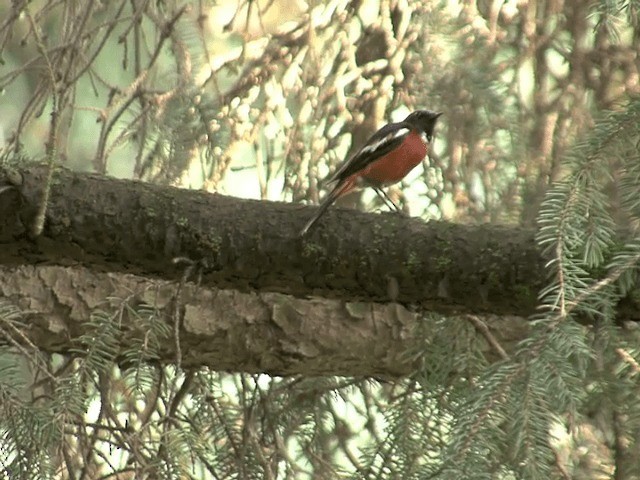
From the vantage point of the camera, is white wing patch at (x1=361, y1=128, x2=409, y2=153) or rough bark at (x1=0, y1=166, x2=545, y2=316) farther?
white wing patch at (x1=361, y1=128, x2=409, y2=153)

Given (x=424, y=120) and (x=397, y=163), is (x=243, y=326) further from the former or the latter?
(x=424, y=120)

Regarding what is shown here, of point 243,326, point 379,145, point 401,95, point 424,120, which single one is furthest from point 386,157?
point 243,326

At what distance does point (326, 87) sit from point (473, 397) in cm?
149

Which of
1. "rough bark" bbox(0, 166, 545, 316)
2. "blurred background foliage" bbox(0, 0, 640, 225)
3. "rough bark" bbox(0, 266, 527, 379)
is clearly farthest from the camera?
"blurred background foliage" bbox(0, 0, 640, 225)

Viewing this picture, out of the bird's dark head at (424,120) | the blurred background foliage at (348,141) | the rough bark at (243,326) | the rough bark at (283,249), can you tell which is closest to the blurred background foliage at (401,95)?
the blurred background foliage at (348,141)

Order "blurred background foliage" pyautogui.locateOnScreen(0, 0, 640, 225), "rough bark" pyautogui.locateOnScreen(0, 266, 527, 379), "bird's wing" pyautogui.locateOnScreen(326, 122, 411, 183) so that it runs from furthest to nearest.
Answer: "blurred background foliage" pyautogui.locateOnScreen(0, 0, 640, 225) < "bird's wing" pyautogui.locateOnScreen(326, 122, 411, 183) < "rough bark" pyautogui.locateOnScreen(0, 266, 527, 379)

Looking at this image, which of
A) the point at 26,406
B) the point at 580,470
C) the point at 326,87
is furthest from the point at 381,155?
the point at 26,406

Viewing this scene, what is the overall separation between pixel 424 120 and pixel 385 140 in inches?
9.5

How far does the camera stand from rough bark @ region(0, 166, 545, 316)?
2363 mm

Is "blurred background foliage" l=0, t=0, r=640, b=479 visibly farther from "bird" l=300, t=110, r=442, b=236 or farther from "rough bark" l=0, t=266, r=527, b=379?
"bird" l=300, t=110, r=442, b=236

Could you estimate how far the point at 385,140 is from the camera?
2.98 m

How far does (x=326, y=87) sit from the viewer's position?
3.21 m

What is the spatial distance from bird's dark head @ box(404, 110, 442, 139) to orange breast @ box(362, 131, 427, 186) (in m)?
0.07

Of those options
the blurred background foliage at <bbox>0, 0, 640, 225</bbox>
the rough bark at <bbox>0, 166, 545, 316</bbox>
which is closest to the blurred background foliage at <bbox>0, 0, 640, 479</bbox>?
the blurred background foliage at <bbox>0, 0, 640, 225</bbox>
